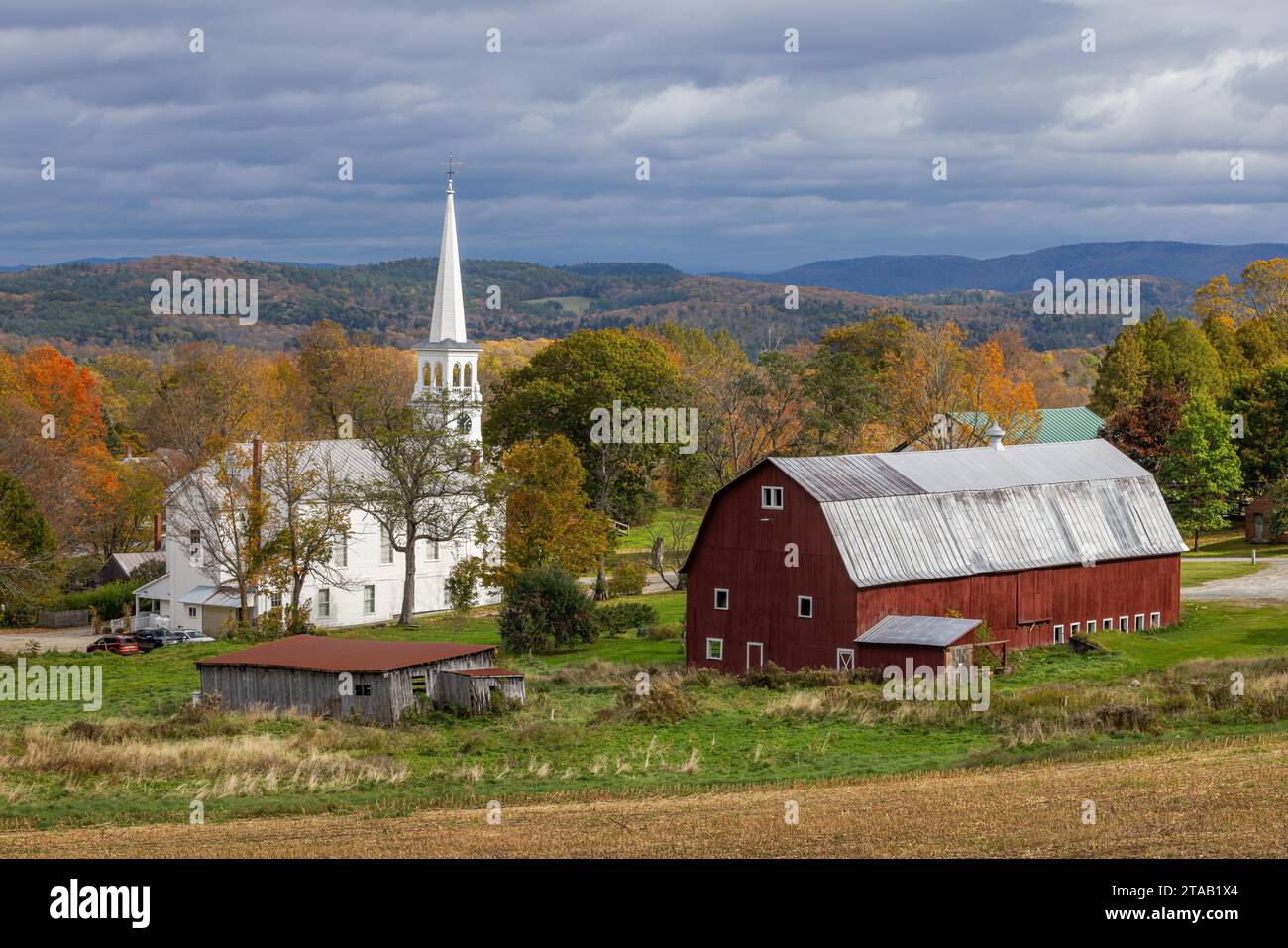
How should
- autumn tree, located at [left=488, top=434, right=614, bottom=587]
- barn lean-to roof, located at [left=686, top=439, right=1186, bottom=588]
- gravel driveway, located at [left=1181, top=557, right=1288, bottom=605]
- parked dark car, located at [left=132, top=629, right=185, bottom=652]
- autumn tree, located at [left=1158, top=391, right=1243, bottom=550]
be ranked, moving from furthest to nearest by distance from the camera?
autumn tree, located at [left=1158, top=391, right=1243, bottom=550]
autumn tree, located at [left=488, top=434, right=614, bottom=587]
parked dark car, located at [left=132, top=629, right=185, bottom=652]
gravel driveway, located at [left=1181, top=557, right=1288, bottom=605]
barn lean-to roof, located at [left=686, top=439, right=1186, bottom=588]

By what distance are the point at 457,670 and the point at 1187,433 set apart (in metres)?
51.5

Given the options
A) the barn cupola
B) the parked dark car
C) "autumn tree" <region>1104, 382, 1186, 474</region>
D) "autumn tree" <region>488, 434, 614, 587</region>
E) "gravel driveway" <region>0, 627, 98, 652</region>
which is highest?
the barn cupola

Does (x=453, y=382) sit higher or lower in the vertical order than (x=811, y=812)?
higher

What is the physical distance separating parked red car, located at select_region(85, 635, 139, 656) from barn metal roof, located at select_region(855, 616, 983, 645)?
29.4m

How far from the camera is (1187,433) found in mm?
80312

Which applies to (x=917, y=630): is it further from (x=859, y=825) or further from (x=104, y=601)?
(x=104, y=601)

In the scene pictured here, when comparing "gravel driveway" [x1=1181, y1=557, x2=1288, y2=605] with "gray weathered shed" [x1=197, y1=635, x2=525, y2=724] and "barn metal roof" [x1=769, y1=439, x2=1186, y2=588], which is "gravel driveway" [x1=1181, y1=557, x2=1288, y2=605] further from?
"gray weathered shed" [x1=197, y1=635, x2=525, y2=724]

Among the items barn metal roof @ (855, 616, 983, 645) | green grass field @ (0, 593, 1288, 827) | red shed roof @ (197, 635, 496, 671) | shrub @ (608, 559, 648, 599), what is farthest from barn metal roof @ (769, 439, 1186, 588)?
shrub @ (608, 559, 648, 599)

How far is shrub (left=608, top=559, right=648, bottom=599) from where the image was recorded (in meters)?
73.0

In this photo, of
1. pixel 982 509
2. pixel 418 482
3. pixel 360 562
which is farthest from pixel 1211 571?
pixel 360 562

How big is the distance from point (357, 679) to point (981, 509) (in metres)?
22.9
